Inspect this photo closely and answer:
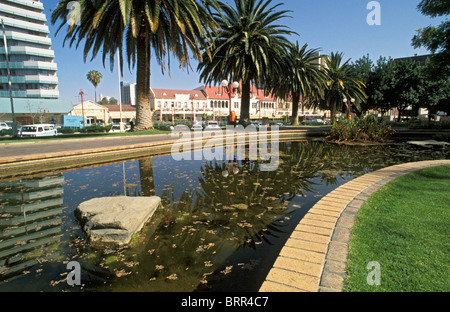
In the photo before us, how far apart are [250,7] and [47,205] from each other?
945 inches

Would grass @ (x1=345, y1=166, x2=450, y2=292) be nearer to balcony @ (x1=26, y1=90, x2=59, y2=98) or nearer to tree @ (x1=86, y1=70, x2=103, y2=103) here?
balcony @ (x1=26, y1=90, x2=59, y2=98)

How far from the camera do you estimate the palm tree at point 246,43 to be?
21.9 metres

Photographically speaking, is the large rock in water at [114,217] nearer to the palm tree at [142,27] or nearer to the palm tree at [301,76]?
the palm tree at [142,27]

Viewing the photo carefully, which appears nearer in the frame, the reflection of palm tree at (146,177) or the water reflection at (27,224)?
the water reflection at (27,224)

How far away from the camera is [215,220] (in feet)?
13.3

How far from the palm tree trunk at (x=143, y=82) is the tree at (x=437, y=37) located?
17465 millimetres

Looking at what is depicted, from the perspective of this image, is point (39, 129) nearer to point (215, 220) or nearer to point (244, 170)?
point (244, 170)

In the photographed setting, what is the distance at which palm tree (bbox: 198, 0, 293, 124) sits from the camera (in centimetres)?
2186

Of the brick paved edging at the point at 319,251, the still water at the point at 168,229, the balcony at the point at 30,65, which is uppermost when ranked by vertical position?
the balcony at the point at 30,65

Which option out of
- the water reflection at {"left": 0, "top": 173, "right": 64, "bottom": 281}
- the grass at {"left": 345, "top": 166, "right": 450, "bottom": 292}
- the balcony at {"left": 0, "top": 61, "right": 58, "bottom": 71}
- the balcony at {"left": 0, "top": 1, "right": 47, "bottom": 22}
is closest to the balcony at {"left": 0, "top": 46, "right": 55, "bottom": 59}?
the balcony at {"left": 0, "top": 61, "right": 58, "bottom": 71}

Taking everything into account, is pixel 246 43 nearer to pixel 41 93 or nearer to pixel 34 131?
pixel 34 131

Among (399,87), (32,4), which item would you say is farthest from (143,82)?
(32,4)

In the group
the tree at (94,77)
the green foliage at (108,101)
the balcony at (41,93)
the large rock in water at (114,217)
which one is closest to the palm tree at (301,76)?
the large rock in water at (114,217)

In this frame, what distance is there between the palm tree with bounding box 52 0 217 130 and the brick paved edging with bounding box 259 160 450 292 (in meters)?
14.0
